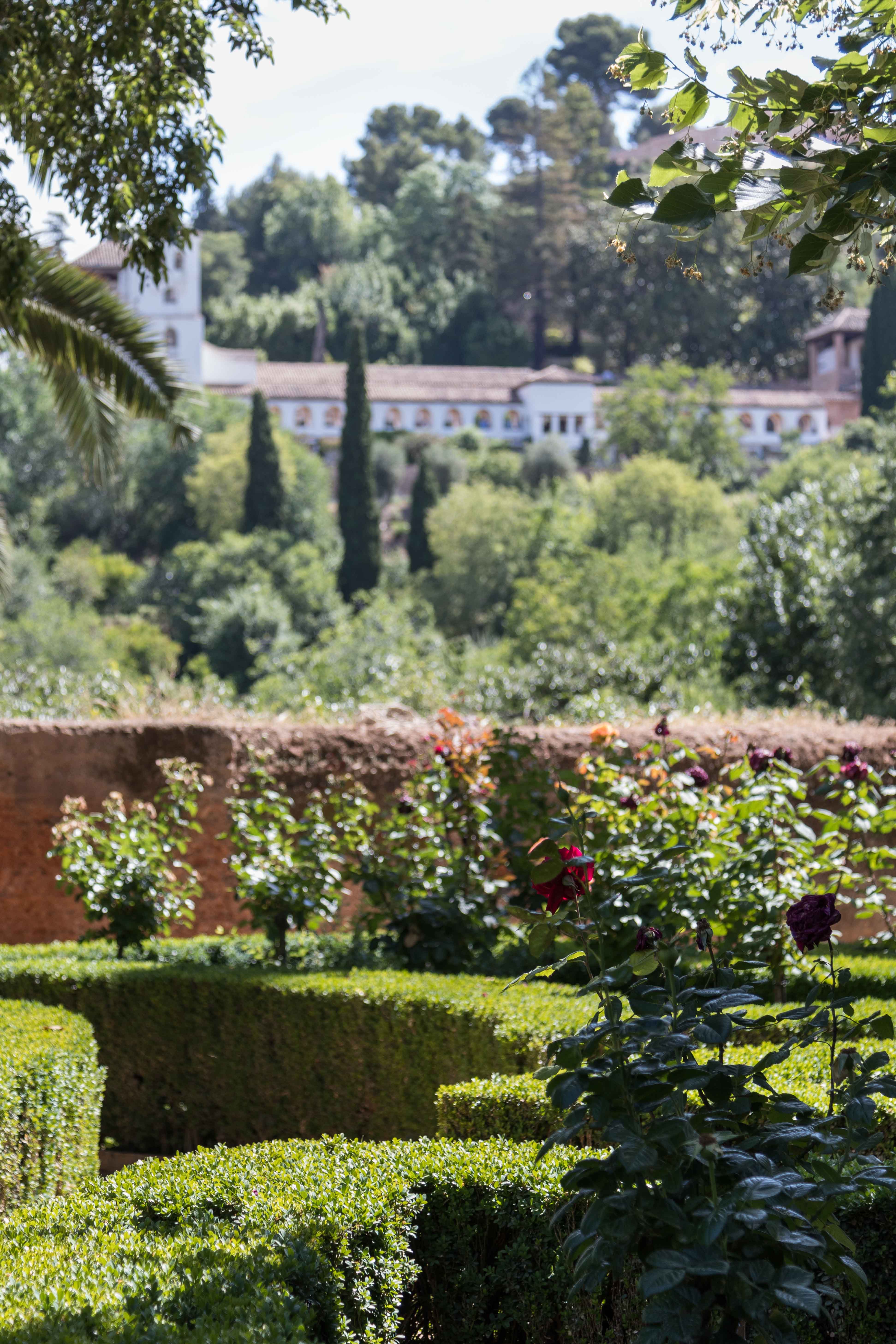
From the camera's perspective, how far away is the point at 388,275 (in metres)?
75.5

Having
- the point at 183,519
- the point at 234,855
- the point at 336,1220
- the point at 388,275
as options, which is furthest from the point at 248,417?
the point at 336,1220

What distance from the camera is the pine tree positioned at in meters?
48.5

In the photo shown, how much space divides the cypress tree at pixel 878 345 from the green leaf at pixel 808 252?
4617cm

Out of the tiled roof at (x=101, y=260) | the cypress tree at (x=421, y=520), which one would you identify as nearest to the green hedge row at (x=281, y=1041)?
the cypress tree at (x=421, y=520)

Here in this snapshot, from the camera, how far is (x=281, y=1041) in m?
4.79

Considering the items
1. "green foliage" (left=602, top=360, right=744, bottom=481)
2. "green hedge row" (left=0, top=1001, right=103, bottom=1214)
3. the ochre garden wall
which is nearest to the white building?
"green foliage" (left=602, top=360, right=744, bottom=481)

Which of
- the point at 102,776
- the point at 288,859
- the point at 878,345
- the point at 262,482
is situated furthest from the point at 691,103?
the point at 878,345

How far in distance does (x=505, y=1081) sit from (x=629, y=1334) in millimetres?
1093

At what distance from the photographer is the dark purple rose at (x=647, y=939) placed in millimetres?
2217

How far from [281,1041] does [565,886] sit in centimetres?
273

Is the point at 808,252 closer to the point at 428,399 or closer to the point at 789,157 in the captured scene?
the point at 789,157

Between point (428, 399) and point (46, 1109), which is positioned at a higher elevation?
point (428, 399)

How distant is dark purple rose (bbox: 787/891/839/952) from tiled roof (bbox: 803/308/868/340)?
6542 cm

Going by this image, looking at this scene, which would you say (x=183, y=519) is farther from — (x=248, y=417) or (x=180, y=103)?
(x=180, y=103)
